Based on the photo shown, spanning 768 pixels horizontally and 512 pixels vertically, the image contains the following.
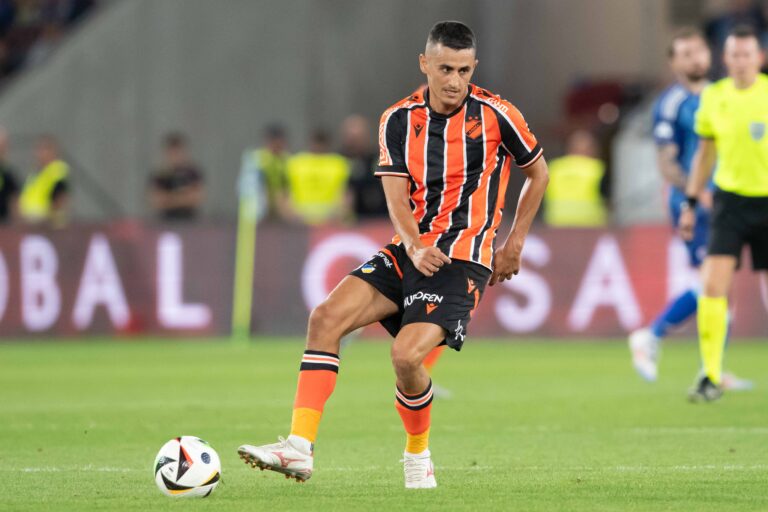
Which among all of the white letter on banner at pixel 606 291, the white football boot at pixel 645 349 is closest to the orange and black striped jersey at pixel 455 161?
the white football boot at pixel 645 349

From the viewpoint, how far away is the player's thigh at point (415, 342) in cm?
638

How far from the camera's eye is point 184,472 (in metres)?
6.28

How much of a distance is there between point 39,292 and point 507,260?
443 inches

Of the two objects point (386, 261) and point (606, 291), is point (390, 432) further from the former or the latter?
point (606, 291)

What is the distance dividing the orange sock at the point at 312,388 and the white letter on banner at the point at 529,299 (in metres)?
10.3

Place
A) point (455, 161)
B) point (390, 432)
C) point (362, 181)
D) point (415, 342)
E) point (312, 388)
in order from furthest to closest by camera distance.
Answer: point (362, 181) < point (390, 432) < point (455, 161) < point (312, 388) < point (415, 342)

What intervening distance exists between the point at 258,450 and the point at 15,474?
1508mm

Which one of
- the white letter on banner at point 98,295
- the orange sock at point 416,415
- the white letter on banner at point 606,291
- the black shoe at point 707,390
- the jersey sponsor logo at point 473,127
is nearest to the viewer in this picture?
the orange sock at point 416,415

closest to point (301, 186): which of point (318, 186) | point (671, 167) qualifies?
point (318, 186)

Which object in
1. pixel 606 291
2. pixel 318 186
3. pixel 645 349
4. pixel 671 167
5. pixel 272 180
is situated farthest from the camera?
pixel 318 186

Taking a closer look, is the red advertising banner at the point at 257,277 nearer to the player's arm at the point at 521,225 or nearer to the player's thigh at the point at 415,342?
the player's arm at the point at 521,225

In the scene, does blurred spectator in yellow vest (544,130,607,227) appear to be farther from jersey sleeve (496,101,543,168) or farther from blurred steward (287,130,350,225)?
jersey sleeve (496,101,543,168)

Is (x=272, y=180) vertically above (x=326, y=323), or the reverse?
(x=326, y=323)

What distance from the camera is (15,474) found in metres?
7.08
